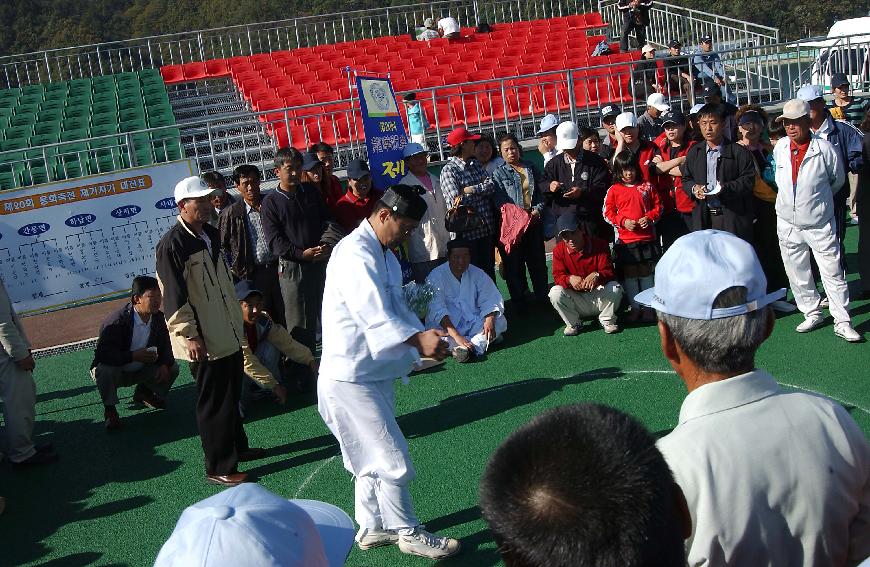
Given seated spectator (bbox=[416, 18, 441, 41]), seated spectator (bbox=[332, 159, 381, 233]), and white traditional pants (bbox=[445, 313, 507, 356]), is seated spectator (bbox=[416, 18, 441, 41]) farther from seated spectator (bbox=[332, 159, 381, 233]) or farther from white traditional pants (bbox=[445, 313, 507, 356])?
white traditional pants (bbox=[445, 313, 507, 356])

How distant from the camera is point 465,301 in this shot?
8.45m

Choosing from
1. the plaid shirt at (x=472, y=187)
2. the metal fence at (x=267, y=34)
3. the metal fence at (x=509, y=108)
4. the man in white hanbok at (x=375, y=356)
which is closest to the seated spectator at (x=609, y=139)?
the metal fence at (x=509, y=108)

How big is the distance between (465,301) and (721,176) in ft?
8.38

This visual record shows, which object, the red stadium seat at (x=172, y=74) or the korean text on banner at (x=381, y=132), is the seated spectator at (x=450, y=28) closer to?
the red stadium seat at (x=172, y=74)

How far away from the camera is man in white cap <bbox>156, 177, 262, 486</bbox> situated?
5.62 meters

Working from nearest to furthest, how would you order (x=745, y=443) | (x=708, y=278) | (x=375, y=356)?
(x=745, y=443) < (x=708, y=278) < (x=375, y=356)

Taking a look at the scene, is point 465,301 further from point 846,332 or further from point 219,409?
point 846,332

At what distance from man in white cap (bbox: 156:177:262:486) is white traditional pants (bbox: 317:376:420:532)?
1450 mm

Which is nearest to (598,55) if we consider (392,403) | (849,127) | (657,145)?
(657,145)

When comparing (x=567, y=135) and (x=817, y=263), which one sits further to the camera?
(x=567, y=135)

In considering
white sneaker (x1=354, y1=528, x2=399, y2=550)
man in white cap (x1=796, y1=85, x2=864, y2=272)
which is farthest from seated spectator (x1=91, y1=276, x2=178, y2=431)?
man in white cap (x1=796, y1=85, x2=864, y2=272)

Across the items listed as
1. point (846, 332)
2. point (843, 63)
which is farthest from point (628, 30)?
point (846, 332)

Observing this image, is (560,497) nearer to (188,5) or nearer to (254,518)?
(254,518)

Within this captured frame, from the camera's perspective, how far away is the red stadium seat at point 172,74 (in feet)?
69.6
